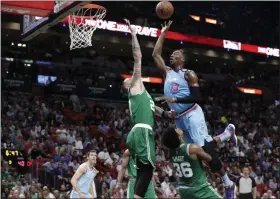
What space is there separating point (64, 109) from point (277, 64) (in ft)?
49.2

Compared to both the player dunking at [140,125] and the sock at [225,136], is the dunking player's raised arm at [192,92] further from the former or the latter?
the sock at [225,136]

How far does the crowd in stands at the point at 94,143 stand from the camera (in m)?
16.4

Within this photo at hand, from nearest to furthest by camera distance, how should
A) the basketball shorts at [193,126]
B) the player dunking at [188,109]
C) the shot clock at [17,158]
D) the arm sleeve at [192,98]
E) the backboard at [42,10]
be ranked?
1. the arm sleeve at [192,98]
2. the player dunking at [188,109]
3. the basketball shorts at [193,126]
4. the backboard at [42,10]
5. the shot clock at [17,158]

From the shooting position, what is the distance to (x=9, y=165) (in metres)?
16.4

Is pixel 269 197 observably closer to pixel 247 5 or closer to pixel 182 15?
pixel 182 15

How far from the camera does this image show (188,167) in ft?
22.5

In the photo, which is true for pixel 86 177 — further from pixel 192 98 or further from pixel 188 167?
pixel 188 167

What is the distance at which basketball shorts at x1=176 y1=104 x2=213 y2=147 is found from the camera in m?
8.16

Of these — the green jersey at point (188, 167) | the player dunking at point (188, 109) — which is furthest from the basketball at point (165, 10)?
the green jersey at point (188, 167)

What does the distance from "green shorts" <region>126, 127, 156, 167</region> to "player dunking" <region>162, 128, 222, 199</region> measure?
0.65 metres

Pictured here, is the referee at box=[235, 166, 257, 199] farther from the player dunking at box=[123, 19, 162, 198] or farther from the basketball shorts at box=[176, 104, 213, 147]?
the player dunking at box=[123, 19, 162, 198]

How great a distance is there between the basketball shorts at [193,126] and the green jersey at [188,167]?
1.22 m

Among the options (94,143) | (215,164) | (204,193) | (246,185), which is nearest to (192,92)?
(215,164)

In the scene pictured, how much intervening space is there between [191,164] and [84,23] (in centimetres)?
574
